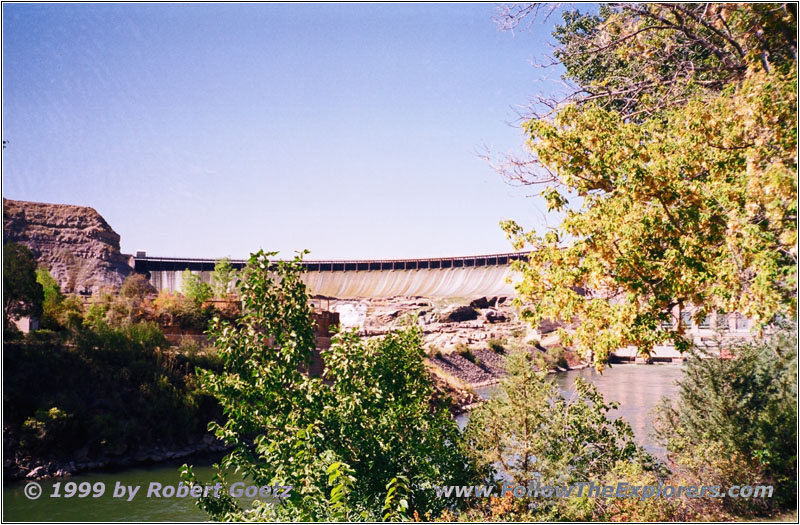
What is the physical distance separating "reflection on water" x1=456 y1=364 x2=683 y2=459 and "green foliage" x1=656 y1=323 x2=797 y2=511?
3.86 meters

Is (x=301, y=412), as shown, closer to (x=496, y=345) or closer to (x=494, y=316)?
(x=496, y=345)

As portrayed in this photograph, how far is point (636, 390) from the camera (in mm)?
36156

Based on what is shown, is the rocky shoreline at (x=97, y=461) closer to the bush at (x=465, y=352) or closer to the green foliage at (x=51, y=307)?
the green foliage at (x=51, y=307)

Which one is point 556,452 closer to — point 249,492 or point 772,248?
point 772,248

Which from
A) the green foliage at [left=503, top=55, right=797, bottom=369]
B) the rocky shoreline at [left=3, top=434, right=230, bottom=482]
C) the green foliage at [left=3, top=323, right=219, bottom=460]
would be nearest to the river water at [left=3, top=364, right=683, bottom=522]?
the rocky shoreline at [left=3, top=434, right=230, bottom=482]

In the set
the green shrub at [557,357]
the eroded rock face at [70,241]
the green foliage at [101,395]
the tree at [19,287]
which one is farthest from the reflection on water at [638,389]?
the eroded rock face at [70,241]

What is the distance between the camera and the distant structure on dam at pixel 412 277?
249ft

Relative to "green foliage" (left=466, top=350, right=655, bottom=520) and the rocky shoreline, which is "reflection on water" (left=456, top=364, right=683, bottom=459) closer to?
"green foliage" (left=466, top=350, right=655, bottom=520)

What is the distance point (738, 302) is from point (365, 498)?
16.0ft

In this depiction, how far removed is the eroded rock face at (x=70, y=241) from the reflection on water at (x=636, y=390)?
4598 centimetres

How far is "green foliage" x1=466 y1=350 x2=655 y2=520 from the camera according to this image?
10320mm

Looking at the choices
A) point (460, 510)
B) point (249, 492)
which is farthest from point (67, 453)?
point (460, 510)

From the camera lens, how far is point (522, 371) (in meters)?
10.7

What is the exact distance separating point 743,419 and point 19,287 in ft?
77.4
